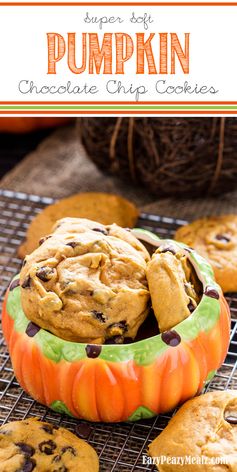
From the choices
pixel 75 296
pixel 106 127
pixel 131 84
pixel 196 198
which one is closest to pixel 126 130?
pixel 106 127

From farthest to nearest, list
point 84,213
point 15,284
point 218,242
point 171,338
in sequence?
point 84,213 < point 218,242 < point 15,284 < point 171,338

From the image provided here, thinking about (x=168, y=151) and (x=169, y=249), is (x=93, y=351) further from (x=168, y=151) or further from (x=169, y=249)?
(x=168, y=151)

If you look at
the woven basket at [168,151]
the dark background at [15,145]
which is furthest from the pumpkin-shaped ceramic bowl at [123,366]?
the dark background at [15,145]

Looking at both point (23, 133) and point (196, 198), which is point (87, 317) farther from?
point (23, 133)

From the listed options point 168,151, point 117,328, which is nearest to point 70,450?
point 117,328

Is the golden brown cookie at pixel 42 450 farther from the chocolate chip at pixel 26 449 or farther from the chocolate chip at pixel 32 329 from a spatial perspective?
the chocolate chip at pixel 32 329
